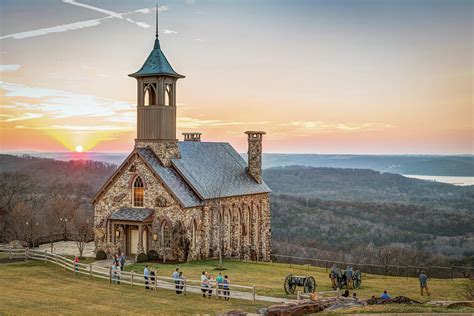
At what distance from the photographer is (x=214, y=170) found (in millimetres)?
45688

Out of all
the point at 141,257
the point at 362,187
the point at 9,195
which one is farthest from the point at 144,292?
the point at 362,187

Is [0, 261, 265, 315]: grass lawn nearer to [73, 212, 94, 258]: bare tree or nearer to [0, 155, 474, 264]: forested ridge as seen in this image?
[73, 212, 94, 258]: bare tree

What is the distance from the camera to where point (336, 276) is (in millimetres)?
30281

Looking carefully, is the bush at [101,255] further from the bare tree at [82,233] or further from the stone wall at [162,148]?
the stone wall at [162,148]

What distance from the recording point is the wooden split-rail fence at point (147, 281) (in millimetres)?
26938

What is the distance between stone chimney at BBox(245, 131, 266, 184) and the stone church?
11.6 ft

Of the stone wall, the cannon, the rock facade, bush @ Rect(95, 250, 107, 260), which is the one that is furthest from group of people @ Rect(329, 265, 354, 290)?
bush @ Rect(95, 250, 107, 260)

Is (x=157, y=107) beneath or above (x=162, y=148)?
above

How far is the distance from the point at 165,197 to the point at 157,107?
6.83m

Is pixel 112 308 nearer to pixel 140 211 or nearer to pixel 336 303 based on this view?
pixel 336 303

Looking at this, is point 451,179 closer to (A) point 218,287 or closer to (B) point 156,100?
(B) point 156,100

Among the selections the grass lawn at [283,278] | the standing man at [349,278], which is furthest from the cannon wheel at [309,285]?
the standing man at [349,278]

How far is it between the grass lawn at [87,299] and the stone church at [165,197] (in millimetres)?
7448

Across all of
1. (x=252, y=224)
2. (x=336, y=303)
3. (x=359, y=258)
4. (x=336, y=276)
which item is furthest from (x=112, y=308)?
(x=359, y=258)
